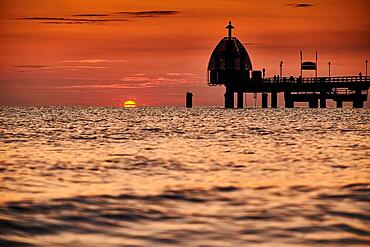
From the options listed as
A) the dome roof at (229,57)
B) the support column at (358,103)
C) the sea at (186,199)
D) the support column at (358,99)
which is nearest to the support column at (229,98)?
the dome roof at (229,57)

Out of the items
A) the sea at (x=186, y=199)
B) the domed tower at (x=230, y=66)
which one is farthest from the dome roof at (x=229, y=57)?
the sea at (x=186, y=199)

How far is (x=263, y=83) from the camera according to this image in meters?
132

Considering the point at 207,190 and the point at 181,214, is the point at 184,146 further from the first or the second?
the point at 181,214

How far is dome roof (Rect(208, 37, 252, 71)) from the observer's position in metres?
137

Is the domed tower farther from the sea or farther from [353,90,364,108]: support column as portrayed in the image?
the sea

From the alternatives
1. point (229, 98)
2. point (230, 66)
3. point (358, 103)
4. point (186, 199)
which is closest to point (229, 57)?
point (230, 66)

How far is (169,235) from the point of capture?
1234 centimetres

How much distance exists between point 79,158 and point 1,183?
333 inches

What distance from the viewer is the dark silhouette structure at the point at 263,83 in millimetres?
125062

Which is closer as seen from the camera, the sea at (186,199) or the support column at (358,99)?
the sea at (186,199)

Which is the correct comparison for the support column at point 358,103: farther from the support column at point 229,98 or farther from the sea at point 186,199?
the sea at point 186,199

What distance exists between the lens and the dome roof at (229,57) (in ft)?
448

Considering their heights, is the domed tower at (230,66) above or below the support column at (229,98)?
above

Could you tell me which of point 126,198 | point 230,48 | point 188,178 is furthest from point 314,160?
point 230,48
